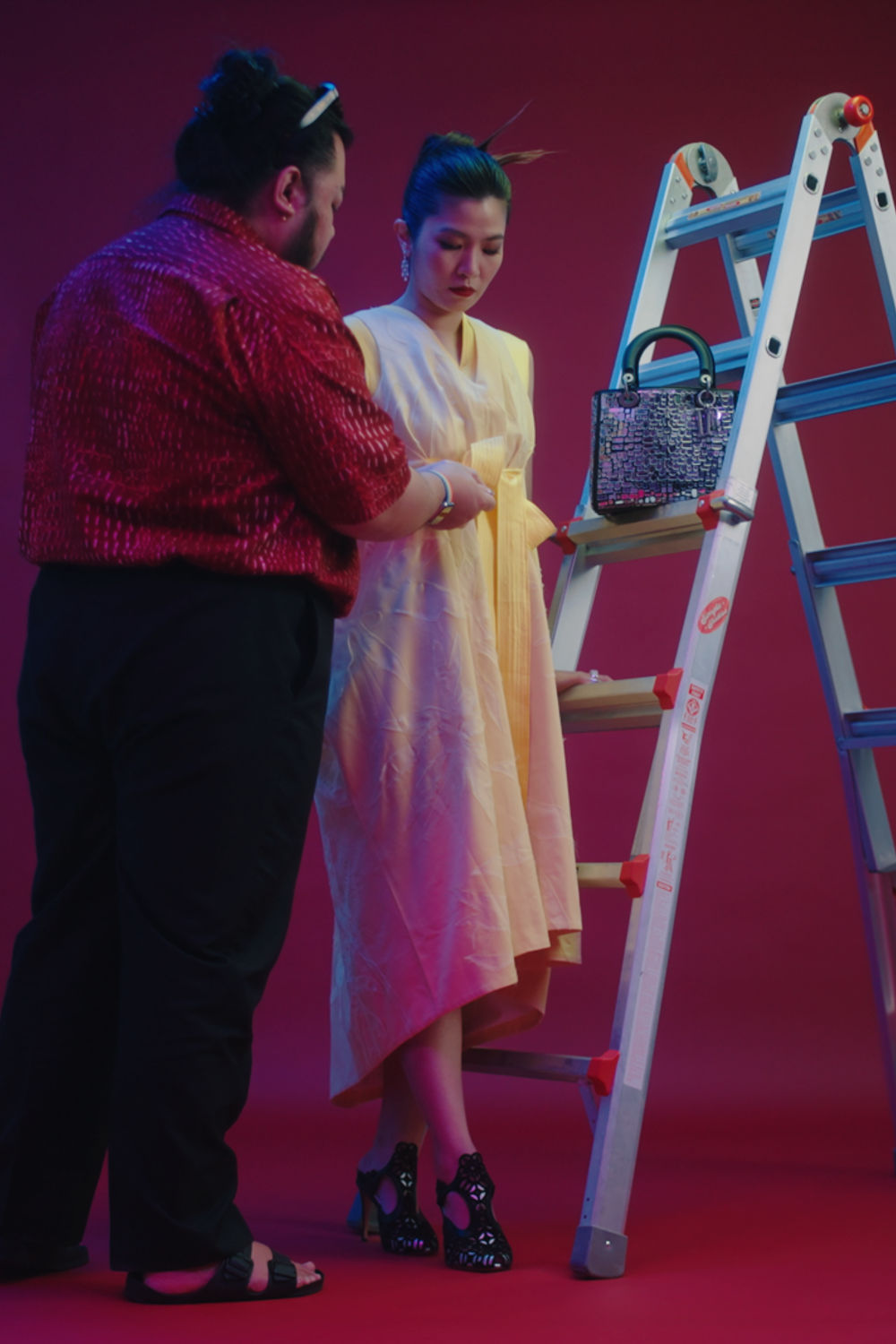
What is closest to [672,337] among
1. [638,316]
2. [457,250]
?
[638,316]

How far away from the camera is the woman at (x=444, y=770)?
6.33 ft

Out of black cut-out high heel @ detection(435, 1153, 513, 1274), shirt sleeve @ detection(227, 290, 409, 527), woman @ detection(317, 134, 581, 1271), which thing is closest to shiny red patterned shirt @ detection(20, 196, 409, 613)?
shirt sleeve @ detection(227, 290, 409, 527)

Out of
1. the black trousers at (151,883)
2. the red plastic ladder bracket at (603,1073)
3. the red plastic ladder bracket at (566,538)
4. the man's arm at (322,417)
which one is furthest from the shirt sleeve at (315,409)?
the red plastic ladder bracket at (603,1073)

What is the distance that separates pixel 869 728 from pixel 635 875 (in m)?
0.73

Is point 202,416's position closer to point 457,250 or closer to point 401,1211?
point 457,250

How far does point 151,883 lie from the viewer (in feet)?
5.32

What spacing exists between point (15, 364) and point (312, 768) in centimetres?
230

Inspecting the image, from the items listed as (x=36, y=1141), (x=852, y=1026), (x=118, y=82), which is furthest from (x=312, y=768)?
(x=118, y=82)

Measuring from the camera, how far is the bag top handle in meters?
2.23

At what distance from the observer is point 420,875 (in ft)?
6.43

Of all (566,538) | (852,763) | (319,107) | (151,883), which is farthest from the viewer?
(852,763)

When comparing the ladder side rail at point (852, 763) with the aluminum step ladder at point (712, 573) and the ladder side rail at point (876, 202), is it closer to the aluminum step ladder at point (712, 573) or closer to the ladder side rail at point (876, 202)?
the aluminum step ladder at point (712, 573)

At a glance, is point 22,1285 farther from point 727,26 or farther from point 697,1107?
point 727,26

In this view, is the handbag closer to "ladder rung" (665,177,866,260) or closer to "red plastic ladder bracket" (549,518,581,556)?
"red plastic ladder bracket" (549,518,581,556)
